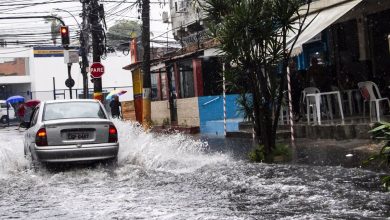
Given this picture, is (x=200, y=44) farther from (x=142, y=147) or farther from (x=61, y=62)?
(x=61, y=62)

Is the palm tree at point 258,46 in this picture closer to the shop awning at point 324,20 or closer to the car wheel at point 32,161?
the shop awning at point 324,20

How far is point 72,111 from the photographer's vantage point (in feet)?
35.2

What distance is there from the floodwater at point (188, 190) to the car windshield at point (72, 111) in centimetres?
100

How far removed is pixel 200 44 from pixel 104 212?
1646 centimetres

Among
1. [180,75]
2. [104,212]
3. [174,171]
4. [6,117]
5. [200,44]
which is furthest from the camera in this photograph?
[6,117]

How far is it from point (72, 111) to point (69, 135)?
0.81 m

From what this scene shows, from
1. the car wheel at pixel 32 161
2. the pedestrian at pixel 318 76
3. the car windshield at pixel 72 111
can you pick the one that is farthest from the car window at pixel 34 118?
the pedestrian at pixel 318 76

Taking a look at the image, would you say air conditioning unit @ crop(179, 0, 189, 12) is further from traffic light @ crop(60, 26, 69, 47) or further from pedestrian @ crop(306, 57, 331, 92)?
pedestrian @ crop(306, 57, 331, 92)

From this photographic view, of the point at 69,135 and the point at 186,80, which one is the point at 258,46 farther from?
the point at 186,80

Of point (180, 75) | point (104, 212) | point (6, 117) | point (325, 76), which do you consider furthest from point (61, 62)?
point (104, 212)

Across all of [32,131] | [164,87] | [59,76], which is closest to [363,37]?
[32,131]

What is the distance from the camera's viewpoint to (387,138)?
585 cm

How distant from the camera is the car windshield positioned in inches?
414

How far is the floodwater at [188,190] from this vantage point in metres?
6.22
